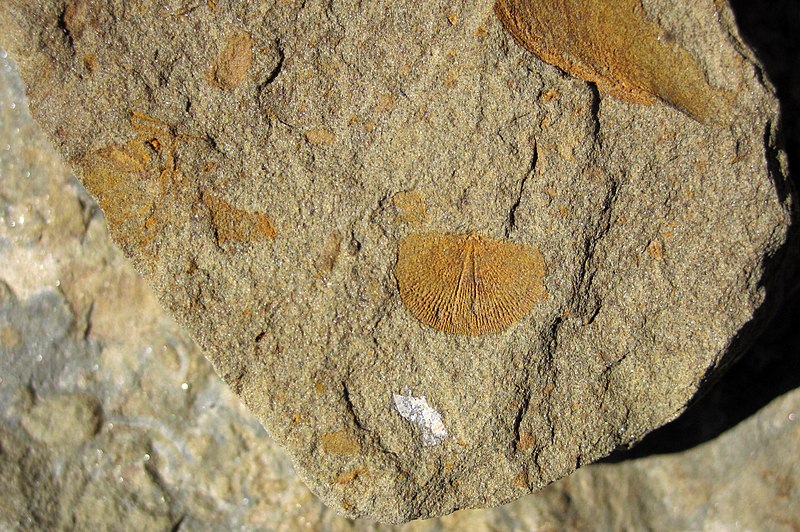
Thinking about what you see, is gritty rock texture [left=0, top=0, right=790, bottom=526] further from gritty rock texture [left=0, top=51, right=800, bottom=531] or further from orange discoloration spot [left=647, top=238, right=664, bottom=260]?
gritty rock texture [left=0, top=51, right=800, bottom=531]

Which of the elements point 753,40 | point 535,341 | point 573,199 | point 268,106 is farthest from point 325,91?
point 753,40

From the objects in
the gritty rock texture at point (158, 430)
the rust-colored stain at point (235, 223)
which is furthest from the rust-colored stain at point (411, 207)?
the gritty rock texture at point (158, 430)

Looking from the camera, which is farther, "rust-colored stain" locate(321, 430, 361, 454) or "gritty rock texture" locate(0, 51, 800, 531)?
"gritty rock texture" locate(0, 51, 800, 531)

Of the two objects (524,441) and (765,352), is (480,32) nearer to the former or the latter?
(524,441)


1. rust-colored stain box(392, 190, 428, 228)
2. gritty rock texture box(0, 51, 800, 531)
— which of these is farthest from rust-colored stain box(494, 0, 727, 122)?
gritty rock texture box(0, 51, 800, 531)

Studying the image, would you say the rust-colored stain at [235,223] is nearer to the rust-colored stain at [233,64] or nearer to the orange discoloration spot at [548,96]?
the rust-colored stain at [233,64]

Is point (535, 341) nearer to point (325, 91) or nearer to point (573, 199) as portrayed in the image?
point (573, 199)

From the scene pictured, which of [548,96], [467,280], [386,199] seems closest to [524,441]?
[467,280]
